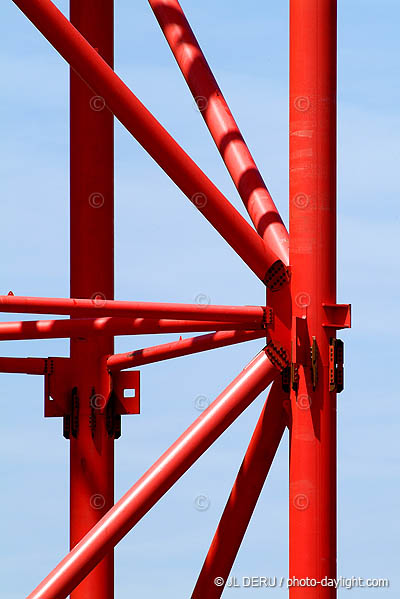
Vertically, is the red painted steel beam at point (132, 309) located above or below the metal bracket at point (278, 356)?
above

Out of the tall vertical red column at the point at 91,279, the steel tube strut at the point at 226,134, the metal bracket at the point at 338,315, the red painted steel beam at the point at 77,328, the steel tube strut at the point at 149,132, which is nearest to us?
the steel tube strut at the point at 149,132

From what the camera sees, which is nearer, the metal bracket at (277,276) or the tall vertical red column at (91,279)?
the metal bracket at (277,276)

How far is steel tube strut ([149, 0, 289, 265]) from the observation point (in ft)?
61.5

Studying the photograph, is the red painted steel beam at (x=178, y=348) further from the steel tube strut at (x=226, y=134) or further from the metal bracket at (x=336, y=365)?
the steel tube strut at (x=226, y=134)

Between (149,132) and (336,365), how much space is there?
143 inches

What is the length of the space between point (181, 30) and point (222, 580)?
7.45 metres

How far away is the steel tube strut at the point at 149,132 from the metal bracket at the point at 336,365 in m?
1.26

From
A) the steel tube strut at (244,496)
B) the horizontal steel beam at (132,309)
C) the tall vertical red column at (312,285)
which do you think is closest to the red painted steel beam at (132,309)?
the horizontal steel beam at (132,309)

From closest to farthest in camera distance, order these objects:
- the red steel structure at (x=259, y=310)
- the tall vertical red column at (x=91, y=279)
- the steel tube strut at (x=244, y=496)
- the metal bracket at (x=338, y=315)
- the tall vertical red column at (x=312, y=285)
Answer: the red steel structure at (x=259, y=310), the tall vertical red column at (x=312, y=285), the metal bracket at (x=338, y=315), the steel tube strut at (x=244, y=496), the tall vertical red column at (x=91, y=279)

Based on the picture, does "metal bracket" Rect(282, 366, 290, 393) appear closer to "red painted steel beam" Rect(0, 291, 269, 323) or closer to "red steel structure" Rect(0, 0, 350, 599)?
"red steel structure" Rect(0, 0, 350, 599)

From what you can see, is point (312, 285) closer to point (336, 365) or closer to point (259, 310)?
point (259, 310)

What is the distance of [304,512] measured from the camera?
57.7ft

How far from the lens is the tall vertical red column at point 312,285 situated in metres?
17.6

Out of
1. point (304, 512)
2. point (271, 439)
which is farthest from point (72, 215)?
point (304, 512)
